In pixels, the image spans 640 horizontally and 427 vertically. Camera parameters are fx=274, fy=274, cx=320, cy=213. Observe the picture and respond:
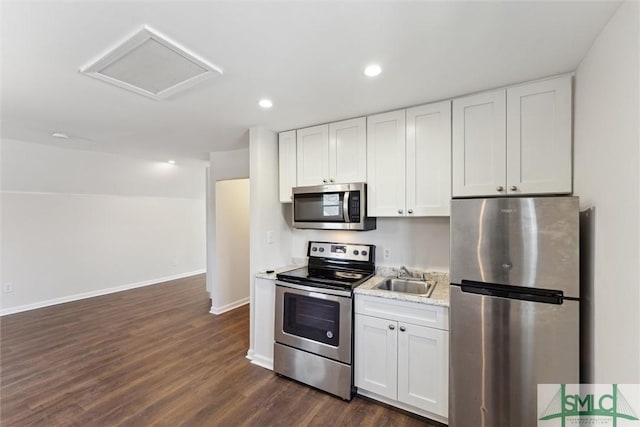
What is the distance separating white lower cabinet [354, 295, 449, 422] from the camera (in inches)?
77.0

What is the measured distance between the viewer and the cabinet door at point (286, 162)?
2984 mm

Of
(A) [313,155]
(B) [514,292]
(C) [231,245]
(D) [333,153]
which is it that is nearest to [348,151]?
(D) [333,153]

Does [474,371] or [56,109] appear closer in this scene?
[474,371]

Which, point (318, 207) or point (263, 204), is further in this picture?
point (263, 204)

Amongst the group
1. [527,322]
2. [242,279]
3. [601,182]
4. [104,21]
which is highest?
[104,21]

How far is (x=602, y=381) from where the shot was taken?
1407 millimetres

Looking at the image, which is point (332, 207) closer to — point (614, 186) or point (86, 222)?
point (614, 186)

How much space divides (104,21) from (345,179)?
6.40 ft

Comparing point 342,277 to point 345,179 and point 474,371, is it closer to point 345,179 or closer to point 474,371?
point 345,179

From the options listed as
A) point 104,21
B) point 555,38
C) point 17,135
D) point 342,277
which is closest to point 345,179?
point 342,277

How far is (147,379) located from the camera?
2.56 m

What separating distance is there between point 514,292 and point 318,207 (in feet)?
5.55

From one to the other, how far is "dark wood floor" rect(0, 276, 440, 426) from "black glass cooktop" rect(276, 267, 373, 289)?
37.0 inches

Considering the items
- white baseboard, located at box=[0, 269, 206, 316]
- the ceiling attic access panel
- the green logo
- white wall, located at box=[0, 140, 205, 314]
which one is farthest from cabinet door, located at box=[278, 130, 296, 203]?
white baseboard, located at box=[0, 269, 206, 316]
